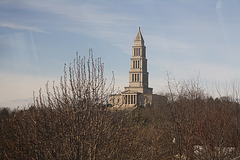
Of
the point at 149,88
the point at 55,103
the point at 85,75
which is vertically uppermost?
the point at 149,88

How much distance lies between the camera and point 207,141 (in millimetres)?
7309

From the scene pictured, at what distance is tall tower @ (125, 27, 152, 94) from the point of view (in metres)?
89.9

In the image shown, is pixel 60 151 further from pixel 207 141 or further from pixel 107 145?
pixel 207 141

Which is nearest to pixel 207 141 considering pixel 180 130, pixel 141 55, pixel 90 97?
pixel 180 130

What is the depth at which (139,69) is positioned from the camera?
90.9 m

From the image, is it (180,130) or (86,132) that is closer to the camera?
(86,132)

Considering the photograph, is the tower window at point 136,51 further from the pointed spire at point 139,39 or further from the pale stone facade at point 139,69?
the pointed spire at point 139,39

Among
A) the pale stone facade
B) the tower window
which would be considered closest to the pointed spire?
the pale stone facade

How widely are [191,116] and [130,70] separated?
83661 millimetres

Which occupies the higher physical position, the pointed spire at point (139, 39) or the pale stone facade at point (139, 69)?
the pointed spire at point (139, 39)

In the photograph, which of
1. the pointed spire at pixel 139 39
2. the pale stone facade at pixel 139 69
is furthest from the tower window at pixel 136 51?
the pointed spire at pixel 139 39

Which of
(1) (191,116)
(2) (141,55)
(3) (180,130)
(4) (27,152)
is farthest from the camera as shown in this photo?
(2) (141,55)

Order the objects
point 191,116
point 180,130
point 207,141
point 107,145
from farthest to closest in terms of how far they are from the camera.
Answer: point 191,116 < point 180,130 < point 207,141 < point 107,145

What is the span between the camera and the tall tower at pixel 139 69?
8988 centimetres
